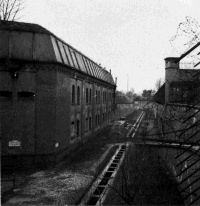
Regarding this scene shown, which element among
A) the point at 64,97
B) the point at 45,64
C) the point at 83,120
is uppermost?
the point at 45,64

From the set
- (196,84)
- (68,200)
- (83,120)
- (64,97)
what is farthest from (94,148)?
(196,84)

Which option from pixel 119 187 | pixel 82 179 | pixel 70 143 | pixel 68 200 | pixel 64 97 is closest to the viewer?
pixel 68 200

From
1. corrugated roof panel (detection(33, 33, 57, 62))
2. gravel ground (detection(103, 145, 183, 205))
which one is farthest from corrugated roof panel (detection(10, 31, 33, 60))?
gravel ground (detection(103, 145, 183, 205))

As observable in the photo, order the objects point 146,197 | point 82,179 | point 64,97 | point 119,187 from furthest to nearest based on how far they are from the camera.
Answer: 1. point 64,97
2. point 82,179
3. point 119,187
4. point 146,197

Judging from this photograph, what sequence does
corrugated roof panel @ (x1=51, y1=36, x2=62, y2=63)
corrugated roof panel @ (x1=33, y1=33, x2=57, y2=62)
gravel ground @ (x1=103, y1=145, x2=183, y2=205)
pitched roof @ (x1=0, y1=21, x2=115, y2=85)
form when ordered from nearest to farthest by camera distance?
gravel ground @ (x1=103, y1=145, x2=183, y2=205), pitched roof @ (x1=0, y1=21, x2=115, y2=85), corrugated roof panel @ (x1=33, y1=33, x2=57, y2=62), corrugated roof panel @ (x1=51, y1=36, x2=62, y2=63)

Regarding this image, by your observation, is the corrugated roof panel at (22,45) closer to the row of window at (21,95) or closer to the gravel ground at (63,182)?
the row of window at (21,95)

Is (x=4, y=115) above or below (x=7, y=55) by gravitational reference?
below

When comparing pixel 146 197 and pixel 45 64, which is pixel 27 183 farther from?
pixel 45 64

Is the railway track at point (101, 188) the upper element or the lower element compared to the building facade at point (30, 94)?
lower

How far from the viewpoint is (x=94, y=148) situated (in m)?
21.0

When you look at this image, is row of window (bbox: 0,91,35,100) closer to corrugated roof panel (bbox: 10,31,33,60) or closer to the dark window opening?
the dark window opening

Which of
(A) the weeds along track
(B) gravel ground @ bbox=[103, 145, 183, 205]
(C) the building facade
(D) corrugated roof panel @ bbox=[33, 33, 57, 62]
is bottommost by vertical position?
(A) the weeds along track

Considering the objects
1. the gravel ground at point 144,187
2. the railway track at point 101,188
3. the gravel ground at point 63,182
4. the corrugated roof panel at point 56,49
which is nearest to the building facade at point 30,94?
the corrugated roof panel at point 56,49

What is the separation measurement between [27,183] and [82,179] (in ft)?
9.99
